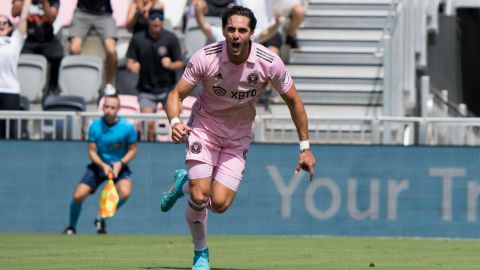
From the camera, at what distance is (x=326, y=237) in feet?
66.1

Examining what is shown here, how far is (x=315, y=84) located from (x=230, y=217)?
4033mm

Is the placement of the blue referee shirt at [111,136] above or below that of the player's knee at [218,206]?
above

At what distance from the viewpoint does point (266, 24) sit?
23.0 meters

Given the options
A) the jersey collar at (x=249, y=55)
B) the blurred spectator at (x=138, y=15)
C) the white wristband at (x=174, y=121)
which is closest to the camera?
the white wristband at (x=174, y=121)

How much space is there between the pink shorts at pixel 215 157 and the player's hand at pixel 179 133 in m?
0.88

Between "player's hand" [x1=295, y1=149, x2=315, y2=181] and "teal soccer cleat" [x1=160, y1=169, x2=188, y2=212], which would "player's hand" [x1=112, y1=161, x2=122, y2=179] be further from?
"player's hand" [x1=295, y1=149, x2=315, y2=181]

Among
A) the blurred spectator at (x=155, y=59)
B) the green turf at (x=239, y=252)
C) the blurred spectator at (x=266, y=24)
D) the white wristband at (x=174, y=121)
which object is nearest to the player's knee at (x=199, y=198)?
the white wristband at (x=174, y=121)

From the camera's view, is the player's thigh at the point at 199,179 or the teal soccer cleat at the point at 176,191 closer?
the player's thigh at the point at 199,179

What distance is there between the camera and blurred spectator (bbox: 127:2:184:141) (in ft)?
72.4

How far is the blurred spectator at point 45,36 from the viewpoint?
75.0ft

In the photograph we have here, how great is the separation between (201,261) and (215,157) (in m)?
1.00

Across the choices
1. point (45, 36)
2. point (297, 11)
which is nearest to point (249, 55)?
point (45, 36)

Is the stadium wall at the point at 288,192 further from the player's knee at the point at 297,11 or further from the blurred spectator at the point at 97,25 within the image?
the player's knee at the point at 297,11

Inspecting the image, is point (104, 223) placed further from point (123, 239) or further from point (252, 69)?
point (252, 69)
